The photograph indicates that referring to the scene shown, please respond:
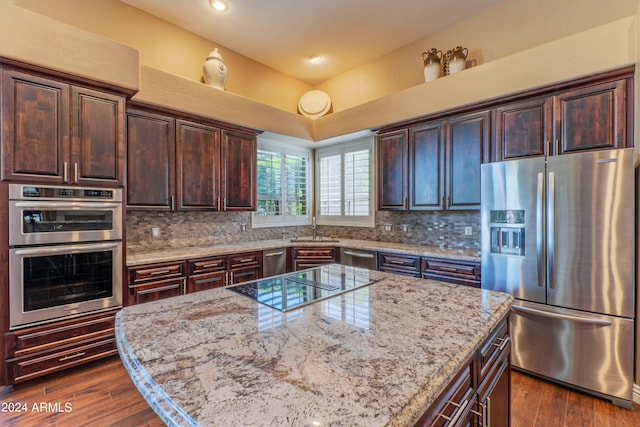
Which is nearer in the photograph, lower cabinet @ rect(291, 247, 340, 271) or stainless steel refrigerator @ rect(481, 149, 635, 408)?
stainless steel refrigerator @ rect(481, 149, 635, 408)

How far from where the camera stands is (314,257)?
3.81 meters

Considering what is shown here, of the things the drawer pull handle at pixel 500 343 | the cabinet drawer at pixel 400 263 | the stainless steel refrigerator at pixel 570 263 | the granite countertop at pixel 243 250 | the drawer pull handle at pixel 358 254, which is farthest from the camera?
the drawer pull handle at pixel 358 254

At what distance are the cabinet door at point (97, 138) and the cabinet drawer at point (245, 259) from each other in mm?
1297

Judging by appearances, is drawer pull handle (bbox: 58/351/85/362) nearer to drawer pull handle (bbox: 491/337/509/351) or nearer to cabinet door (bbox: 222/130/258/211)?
cabinet door (bbox: 222/130/258/211)

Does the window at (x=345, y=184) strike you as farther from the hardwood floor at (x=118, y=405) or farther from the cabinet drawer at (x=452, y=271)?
the hardwood floor at (x=118, y=405)

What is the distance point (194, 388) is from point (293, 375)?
240mm

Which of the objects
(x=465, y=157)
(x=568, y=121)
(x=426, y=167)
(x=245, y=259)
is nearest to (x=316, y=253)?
(x=245, y=259)

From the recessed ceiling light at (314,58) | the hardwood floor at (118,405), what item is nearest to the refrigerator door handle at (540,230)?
the hardwood floor at (118,405)

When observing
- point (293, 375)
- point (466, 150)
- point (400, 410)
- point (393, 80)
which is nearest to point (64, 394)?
point (293, 375)

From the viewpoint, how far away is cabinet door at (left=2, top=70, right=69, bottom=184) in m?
2.06

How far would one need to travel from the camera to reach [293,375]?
767 millimetres

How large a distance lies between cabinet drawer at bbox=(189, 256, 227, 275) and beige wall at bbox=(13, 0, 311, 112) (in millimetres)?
2169

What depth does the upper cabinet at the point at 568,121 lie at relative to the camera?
7.05 ft

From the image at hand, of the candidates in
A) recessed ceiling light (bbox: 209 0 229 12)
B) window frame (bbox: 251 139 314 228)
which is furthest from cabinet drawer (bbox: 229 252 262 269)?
recessed ceiling light (bbox: 209 0 229 12)
